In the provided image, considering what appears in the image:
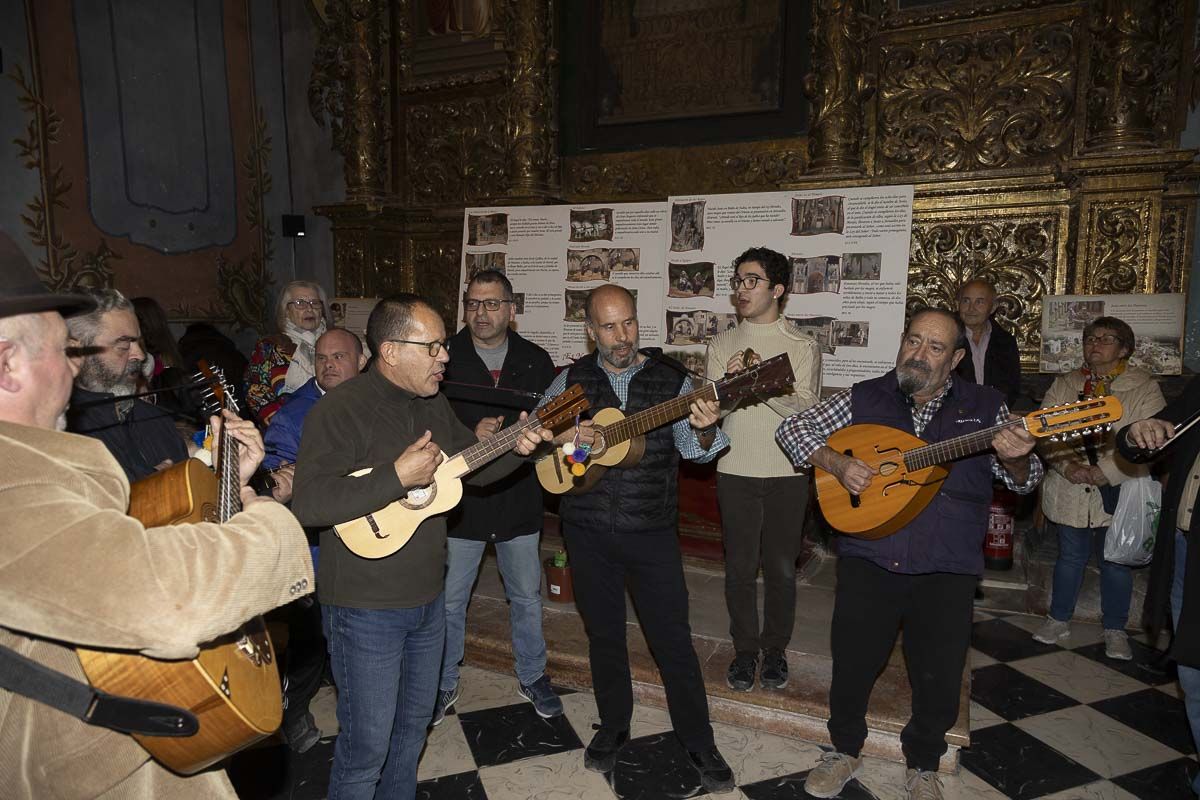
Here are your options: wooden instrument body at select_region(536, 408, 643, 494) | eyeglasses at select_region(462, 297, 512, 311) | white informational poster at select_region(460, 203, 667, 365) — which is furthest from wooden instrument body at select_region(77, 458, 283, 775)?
white informational poster at select_region(460, 203, 667, 365)

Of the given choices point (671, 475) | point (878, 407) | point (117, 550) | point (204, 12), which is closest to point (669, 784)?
point (671, 475)

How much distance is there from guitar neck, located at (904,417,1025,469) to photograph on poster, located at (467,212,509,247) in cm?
427

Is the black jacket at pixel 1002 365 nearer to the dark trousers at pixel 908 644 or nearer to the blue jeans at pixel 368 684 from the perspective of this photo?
the dark trousers at pixel 908 644

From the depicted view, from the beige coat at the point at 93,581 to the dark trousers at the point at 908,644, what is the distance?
2.23m

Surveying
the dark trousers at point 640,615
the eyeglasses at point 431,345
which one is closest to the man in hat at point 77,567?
the eyeglasses at point 431,345

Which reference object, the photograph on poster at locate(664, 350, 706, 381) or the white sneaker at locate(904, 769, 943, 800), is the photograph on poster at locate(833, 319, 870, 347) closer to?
the photograph on poster at locate(664, 350, 706, 381)

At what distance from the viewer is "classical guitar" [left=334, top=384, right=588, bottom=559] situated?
230 cm

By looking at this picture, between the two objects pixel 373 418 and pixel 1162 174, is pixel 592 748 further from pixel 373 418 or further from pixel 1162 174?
pixel 1162 174

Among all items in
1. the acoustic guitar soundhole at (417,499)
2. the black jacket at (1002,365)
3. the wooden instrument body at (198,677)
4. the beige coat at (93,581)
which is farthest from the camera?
the black jacket at (1002,365)

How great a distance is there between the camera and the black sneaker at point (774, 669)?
3485 mm

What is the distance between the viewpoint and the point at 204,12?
6895 mm

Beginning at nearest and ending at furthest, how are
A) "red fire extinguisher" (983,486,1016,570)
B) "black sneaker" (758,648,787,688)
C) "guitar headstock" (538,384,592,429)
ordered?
"guitar headstock" (538,384,592,429), "black sneaker" (758,648,787,688), "red fire extinguisher" (983,486,1016,570)

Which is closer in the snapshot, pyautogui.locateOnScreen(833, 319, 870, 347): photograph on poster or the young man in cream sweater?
the young man in cream sweater

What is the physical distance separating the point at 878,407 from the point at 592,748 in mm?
1908
